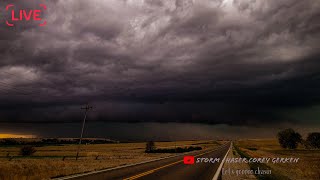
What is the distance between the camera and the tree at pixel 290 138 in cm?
11075

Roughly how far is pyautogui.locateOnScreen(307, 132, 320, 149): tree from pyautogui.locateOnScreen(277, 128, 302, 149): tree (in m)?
6.87

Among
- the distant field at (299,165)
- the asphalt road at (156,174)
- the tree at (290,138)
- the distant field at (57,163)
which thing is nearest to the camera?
the asphalt road at (156,174)

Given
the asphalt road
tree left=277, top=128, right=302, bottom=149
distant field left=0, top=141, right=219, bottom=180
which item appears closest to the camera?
the asphalt road

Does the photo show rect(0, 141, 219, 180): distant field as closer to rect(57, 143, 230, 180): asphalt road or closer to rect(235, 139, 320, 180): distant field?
rect(57, 143, 230, 180): asphalt road

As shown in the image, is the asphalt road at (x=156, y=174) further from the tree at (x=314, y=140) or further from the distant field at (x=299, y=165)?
the tree at (x=314, y=140)

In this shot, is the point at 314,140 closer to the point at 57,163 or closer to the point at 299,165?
the point at 299,165

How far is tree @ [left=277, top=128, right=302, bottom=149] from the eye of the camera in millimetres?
110750

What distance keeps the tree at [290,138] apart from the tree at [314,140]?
6.87 metres

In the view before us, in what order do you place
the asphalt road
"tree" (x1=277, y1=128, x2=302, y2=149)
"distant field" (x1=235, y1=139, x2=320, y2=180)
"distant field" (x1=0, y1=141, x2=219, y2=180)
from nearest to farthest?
the asphalt road
"distant field" (x1=0, y1=141, x2=219, y2=180)
"distant field" (x1=235, y1=139, x2=320, y2=180)
"tree" (x1=277, y1=128, x2=302, y2=149)

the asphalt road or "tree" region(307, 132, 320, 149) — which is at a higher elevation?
the asphalt road

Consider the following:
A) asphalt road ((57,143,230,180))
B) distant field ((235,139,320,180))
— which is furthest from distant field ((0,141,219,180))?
distant field ((235,139,320,180))

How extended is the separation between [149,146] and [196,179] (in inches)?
3322

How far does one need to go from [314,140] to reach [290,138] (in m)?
12.8

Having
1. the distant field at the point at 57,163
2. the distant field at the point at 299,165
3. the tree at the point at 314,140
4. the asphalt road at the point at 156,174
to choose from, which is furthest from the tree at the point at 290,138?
the asphalt road at the point at 156,174
